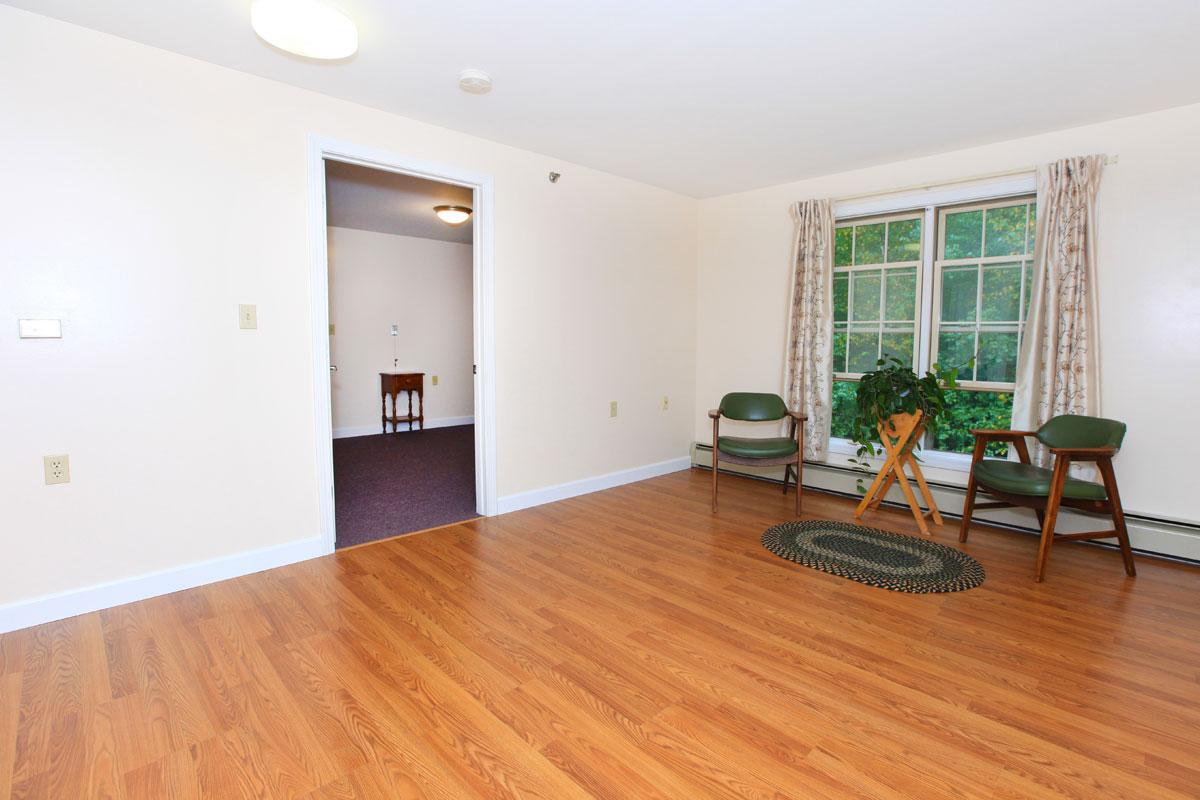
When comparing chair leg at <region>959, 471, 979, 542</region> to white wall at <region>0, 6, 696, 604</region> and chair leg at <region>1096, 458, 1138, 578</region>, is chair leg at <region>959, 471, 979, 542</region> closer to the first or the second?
chair leg at <region>1096, 458, 1138, 578</region>

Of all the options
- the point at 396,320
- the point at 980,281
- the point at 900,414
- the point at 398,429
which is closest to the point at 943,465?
the point at 900,414

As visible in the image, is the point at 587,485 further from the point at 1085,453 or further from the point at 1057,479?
the point at 1085,453

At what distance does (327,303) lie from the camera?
124 inches

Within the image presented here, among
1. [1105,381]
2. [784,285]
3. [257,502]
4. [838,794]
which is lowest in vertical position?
[838,794]

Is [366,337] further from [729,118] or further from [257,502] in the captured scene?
[729,118]

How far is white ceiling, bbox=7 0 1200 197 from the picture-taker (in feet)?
7.40

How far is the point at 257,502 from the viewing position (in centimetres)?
293

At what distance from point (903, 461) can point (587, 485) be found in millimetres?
2257

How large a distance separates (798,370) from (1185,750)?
3.13 m

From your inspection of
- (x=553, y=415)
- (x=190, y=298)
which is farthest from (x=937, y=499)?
(x=190, y=298)

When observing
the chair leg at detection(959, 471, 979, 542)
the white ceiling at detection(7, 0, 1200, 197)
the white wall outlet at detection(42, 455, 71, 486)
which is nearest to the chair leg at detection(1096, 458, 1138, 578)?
the chair leg at detection(959, 471, 979, 542)

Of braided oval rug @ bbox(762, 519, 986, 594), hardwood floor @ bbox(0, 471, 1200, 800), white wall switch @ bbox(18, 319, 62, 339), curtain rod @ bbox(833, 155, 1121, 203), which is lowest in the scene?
hardwood floor @ bbox(0, 471, 1200, 800)

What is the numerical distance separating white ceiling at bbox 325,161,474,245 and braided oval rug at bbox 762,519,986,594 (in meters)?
3.43

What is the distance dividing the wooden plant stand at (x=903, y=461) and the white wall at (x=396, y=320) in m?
4.61
